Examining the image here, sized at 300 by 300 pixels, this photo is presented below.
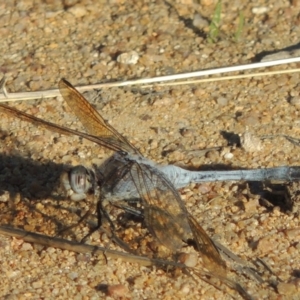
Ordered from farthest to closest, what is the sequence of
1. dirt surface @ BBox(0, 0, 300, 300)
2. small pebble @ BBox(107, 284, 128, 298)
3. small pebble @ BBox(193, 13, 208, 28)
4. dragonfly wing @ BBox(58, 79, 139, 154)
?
small pebble @ BBox(193, 13, 208, 28) → dragonfly wing @ BBox(58, 79, 139, 154) → dirt surface @ BBox(0, 0, 300, 300) → small pebble @ BBox(107, 284, 128, 298)

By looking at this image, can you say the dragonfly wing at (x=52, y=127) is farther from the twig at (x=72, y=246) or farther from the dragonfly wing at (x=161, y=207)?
the twig at (x=72, y=246)

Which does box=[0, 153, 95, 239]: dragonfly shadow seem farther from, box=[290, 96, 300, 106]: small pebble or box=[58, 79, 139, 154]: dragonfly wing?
box=[290, 96, 300, 106]: small pebble

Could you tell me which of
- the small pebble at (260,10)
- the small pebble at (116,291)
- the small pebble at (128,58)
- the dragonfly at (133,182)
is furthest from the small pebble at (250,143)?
the small pebble at (260,10)

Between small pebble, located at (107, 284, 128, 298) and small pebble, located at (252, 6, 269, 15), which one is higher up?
small pebble, located at (252, 6, 269, 15)

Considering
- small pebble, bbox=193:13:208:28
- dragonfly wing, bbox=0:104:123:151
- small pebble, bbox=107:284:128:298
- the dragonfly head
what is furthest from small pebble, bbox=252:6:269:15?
small pebble, bbox=107:284:128:298

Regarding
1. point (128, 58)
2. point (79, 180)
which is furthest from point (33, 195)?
point (128, 58)

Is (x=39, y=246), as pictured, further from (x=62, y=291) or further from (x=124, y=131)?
(x=124, y=131)

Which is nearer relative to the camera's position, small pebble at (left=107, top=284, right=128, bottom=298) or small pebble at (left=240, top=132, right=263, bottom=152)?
small pebble at (left=107, top=284, right=128, bottom=298)
